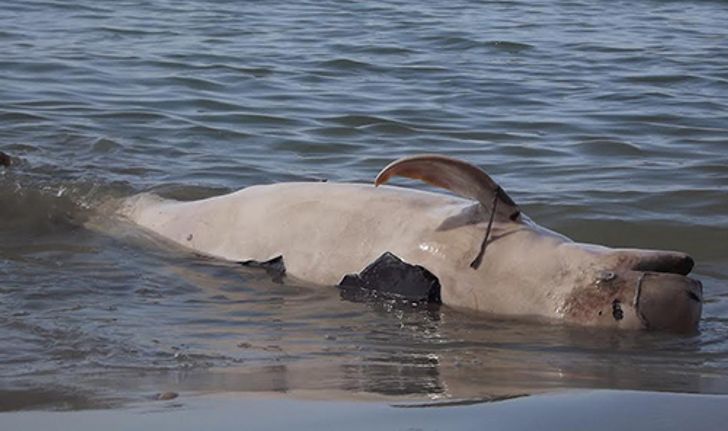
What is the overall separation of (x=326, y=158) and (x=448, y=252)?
3.45m

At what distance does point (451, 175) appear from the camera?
211 inches

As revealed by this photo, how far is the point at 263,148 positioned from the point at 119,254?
2706 millimetres

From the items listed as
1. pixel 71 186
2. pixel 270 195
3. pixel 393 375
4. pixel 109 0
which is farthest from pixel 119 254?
pixel 109 0

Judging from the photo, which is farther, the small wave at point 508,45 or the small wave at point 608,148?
the small wave at point 508,45

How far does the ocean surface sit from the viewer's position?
465 centimetres

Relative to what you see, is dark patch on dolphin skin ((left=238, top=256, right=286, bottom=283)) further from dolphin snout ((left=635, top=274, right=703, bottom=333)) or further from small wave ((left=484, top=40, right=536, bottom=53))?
small wave ((left=484, top=40, right=536, bottom=53))

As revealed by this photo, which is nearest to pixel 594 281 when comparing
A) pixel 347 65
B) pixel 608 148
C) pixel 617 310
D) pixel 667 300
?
pixel 617 310

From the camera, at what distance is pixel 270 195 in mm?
6293

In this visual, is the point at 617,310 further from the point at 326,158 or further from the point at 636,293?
the point at 326,158

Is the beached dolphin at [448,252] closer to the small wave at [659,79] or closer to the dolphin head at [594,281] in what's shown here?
the dolphin head at [594,281]

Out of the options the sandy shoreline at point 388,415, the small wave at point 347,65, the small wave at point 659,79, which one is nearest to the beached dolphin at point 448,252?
the sandy shoreline at point 388,415

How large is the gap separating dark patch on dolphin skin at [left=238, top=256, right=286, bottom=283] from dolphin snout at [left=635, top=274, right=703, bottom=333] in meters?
1.54

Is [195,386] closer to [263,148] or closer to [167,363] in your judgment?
[167,363]

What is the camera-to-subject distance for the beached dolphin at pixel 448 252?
5.18 m
